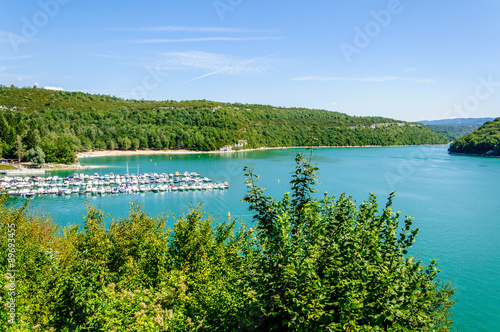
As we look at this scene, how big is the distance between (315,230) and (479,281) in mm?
22828

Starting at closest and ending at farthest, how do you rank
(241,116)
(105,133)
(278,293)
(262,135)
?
(278,293), (105,133), (262,135), (241,116)

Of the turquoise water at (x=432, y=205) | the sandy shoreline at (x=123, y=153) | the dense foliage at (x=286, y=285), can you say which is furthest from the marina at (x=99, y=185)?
the dense foliage at (x=286, y=285)

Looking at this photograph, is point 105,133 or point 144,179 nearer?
point 144,179

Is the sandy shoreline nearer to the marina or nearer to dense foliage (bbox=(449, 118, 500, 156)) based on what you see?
the marina

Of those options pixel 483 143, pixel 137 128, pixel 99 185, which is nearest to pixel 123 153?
pixel 137 128

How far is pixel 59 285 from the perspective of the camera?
860cm

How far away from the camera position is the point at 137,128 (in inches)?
4729

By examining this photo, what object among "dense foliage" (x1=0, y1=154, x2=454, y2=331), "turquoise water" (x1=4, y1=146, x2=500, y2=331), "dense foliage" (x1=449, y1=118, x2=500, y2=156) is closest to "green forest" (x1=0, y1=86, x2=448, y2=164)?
"turquoise water" (x1=4, y1=146, x2=500, y2=331)

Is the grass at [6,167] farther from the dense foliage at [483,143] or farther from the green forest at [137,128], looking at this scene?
the dense foliage at [483,143]

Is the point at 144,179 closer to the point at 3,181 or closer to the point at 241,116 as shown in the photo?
the point at 3,181

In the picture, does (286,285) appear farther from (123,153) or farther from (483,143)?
(483,143)

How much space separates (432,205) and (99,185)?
5162 cm

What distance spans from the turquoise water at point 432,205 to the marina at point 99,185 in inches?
98.9

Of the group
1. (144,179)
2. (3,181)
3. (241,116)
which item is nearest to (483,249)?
(144,179)
